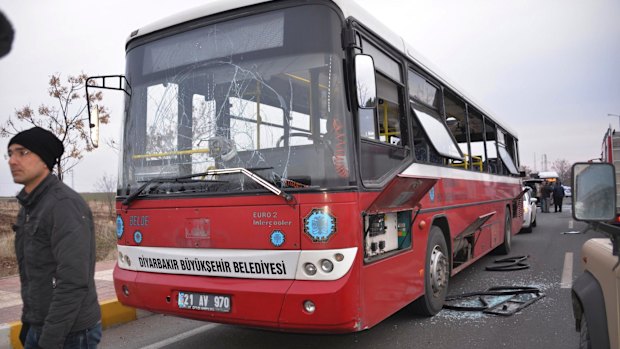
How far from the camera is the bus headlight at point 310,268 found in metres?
3.80

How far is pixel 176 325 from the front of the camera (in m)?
5.88

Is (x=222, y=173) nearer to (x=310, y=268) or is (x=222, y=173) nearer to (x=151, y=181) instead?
(x=151, y=181)

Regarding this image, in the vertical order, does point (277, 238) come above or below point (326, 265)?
above

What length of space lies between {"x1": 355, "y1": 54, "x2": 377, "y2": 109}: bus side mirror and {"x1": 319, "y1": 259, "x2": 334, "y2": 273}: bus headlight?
1.22 meters

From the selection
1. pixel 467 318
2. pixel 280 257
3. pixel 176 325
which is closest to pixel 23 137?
pixel 280 257

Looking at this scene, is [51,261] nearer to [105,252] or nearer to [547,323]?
[547,323]

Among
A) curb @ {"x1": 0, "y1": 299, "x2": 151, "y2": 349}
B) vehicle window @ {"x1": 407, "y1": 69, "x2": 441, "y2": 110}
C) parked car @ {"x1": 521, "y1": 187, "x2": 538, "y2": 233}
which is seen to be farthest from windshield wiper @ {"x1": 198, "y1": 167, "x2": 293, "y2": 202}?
parked car @ {"x1": 521, "y1": 187, "x2": 538, "y2": 233}

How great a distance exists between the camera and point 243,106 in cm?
423

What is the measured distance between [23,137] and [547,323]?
5.26 metres

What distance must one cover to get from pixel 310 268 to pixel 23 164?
6.76 ft

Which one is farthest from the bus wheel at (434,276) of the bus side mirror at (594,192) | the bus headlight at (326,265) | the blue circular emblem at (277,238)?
the bus side mirror at (594,192)

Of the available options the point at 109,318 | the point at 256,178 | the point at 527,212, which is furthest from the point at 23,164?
the point at 527,212

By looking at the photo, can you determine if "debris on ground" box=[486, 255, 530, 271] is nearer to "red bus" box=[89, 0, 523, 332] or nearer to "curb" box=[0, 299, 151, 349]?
"red bus" box=[89, 0, 523, 332]

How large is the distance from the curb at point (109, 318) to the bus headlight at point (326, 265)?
10.1 ft
